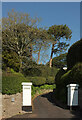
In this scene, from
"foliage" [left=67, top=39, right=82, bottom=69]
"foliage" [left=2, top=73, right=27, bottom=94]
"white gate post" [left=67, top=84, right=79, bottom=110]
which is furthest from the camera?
"foliage" [left=67, top=39, right=82, bottom=69]

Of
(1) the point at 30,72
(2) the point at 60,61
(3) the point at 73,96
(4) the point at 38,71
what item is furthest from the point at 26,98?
(2) the point at 60,61

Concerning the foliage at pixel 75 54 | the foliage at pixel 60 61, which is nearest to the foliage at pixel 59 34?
the foliage at pixel 60 61

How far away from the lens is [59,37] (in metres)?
30.5

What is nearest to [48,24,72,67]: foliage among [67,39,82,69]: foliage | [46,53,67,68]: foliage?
[46,53,67,68]: foliage

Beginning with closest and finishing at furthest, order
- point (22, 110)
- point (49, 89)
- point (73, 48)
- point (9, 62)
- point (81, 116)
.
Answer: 1. point (81, 116)
2. point (22, 110)
3. point (73, 48)
4. point (9, 62)
5. point (49, 89)

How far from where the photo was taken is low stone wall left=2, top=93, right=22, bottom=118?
780 cm

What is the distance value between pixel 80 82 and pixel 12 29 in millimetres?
17131

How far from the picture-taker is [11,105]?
804cm

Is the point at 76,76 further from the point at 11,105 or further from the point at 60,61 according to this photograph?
the point at 60,61

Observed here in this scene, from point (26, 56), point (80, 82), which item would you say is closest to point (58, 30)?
point (26, 56)

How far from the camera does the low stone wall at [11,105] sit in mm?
7805

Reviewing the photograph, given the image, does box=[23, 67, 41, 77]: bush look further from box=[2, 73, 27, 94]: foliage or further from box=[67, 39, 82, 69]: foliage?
box=[2, 73, 27, 94]: foliage

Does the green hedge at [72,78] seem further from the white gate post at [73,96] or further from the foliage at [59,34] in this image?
the foliage at [59,34]

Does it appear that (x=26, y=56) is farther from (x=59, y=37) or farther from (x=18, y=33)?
(x=59, y=37)
